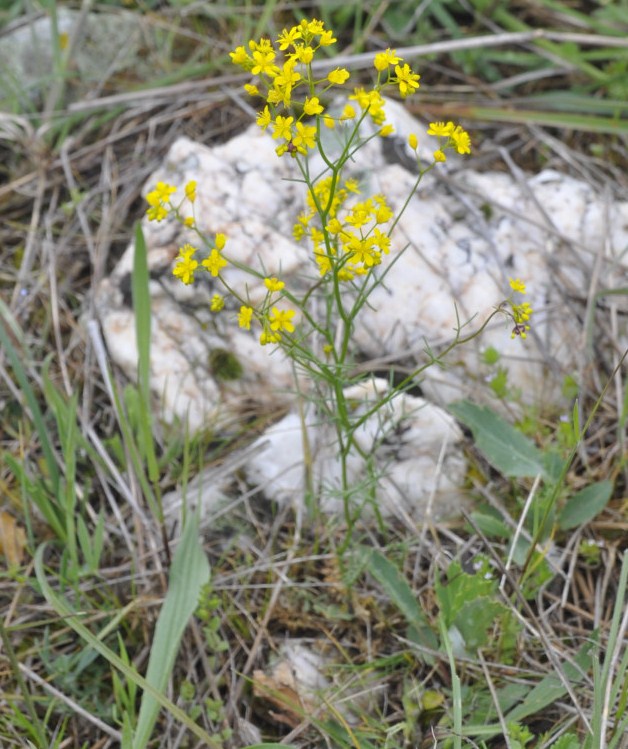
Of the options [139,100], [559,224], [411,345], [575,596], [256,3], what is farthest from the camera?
[256,3]

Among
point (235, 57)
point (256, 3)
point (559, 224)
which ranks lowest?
point (559, 224)

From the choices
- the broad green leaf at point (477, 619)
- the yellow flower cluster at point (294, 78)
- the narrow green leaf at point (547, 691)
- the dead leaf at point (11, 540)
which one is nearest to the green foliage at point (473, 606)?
the broad green leaf at point (477, 619)

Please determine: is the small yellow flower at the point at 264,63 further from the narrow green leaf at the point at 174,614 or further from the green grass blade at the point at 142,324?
the narrow green leaf at the point at 174,614

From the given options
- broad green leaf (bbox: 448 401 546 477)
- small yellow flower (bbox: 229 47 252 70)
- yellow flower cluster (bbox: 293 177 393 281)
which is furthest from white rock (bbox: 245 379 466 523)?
small yellow flower (bbox: 229 47 252 70)

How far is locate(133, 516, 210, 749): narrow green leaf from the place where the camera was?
188 centimetres

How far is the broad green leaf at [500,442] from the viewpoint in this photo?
2.29 metres

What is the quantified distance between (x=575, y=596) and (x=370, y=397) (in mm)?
772

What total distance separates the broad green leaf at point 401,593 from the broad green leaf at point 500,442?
412 mm

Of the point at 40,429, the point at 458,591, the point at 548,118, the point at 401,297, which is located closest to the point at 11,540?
the point at 40,429

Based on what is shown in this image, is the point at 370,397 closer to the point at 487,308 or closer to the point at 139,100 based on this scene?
the point at 487,308

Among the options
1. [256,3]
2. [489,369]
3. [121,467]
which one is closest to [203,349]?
[121,467]

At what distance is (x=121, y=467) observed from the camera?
2.56m

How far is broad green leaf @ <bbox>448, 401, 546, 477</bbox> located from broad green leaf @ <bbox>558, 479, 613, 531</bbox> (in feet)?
0.41

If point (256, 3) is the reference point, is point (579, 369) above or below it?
below
